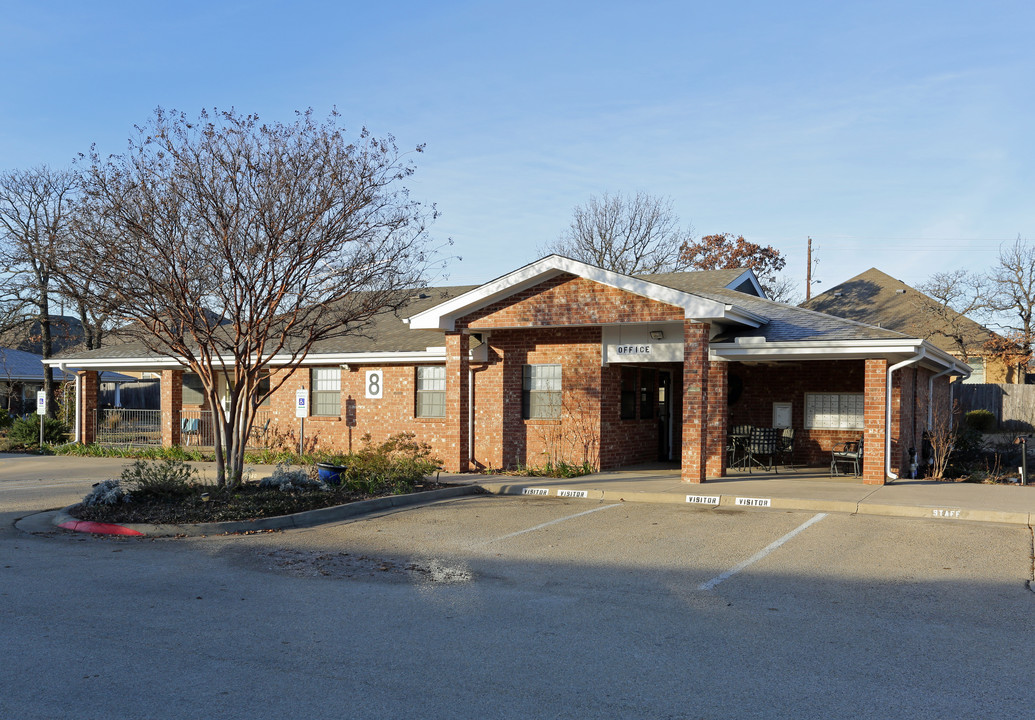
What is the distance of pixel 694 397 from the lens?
15.9 meters

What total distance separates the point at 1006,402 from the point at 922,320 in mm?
7021

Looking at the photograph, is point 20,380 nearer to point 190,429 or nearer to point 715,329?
point 190,429

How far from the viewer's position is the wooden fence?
32.9 m

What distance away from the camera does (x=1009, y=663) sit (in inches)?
233

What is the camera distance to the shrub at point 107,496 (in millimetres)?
11992

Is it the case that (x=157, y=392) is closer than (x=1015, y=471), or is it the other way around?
(x=1015, y=471)

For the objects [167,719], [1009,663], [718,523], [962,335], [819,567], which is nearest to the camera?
[167,719]

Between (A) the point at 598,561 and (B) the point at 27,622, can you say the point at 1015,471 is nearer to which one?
(A) the point at 598,561

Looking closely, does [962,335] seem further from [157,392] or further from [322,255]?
[157,392]

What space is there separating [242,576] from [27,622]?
2144 mm

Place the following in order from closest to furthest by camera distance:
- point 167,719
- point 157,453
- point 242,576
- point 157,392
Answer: point 167,719
point 242,576
point 157,453
point 157,392

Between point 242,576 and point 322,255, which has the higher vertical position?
point 322,255

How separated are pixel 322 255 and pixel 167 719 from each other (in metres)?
9.34

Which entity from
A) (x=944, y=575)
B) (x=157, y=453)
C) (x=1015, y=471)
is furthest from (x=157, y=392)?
(x=944, y=575)
